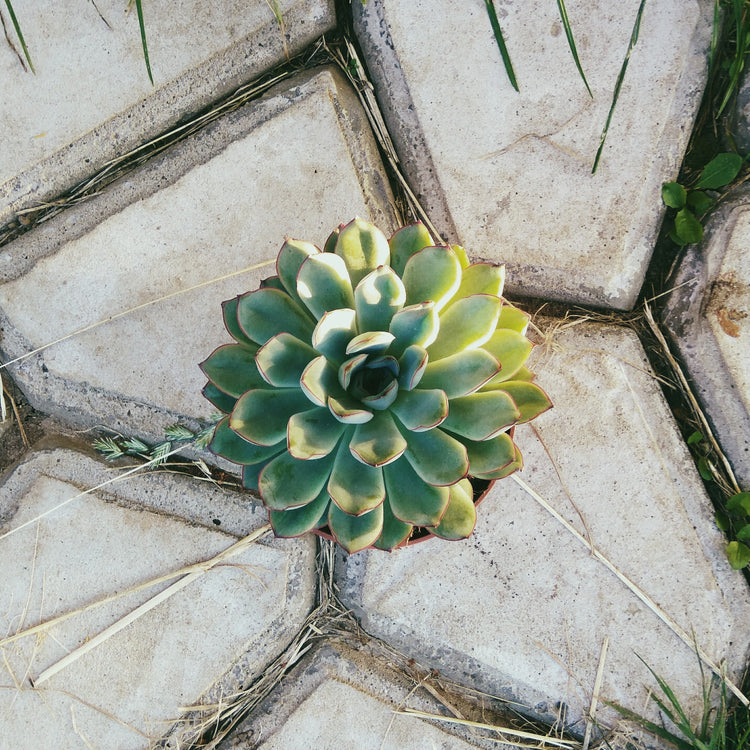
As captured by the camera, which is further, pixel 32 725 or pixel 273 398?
pixel 32 725

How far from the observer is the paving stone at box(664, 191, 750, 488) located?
1.19m

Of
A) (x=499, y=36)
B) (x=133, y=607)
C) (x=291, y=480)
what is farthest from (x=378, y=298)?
(x=133, y=607)

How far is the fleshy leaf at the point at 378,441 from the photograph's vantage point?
795 mm

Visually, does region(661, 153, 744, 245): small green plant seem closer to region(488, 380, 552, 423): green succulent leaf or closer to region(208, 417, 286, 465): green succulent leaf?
region(488, 380, 552, 423): green succulent leaf

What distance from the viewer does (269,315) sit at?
0.89 meters

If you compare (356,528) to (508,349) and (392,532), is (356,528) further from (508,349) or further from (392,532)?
(508,349)

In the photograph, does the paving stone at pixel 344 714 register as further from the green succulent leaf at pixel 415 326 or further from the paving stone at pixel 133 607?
the green succulent leaf at pixel 415 326

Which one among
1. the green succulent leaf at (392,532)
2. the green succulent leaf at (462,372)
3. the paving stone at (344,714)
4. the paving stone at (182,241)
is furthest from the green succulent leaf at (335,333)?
the paving stone at (344,714)

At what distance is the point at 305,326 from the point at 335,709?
768 millimetres

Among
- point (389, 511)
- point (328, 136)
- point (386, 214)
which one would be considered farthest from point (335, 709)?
point (328, 136)

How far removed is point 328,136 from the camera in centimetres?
126

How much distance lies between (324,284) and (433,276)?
5.4 inches

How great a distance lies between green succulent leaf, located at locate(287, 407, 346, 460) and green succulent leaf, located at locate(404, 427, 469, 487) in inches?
3.8

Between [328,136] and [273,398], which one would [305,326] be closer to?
[273,398]
